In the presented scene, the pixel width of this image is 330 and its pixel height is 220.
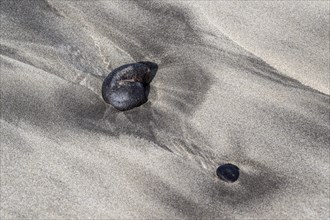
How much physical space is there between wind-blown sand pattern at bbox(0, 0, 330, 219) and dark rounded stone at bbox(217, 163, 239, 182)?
0.04 m

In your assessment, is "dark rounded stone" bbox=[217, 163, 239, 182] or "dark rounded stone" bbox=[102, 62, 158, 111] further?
"dark rounded stone" bbox=[102, 62, 158, 111]

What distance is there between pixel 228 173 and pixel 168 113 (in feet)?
2.27

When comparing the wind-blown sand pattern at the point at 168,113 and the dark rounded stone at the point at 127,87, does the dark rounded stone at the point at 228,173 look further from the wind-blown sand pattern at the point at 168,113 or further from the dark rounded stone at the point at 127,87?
the dark rounded stone at the point at 127,87

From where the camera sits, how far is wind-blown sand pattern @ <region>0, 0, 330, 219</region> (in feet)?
11.1

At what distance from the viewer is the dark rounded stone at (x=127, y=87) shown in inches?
149

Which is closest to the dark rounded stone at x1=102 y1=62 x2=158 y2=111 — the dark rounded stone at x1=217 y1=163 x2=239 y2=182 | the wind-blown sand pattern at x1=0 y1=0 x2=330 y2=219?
the wind-blown sand pattern at x1=0 y1=0 x2=330 y2=219

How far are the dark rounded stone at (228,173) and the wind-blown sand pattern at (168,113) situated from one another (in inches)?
1.6

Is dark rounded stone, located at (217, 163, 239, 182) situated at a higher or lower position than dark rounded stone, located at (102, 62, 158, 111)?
lower

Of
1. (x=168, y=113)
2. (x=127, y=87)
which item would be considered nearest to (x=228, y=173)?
(x=168, y=113)

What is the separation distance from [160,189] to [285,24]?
6.62ft

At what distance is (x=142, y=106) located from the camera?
390 cm

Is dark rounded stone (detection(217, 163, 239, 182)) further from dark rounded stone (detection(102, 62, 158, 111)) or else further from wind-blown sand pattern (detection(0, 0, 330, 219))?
dark rounded stone (detection(102, 62, 158, 111))

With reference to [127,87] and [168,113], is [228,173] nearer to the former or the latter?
[168,113]

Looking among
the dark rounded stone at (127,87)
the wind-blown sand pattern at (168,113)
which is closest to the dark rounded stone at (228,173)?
the wind-blown sand pattern at (168,113)
